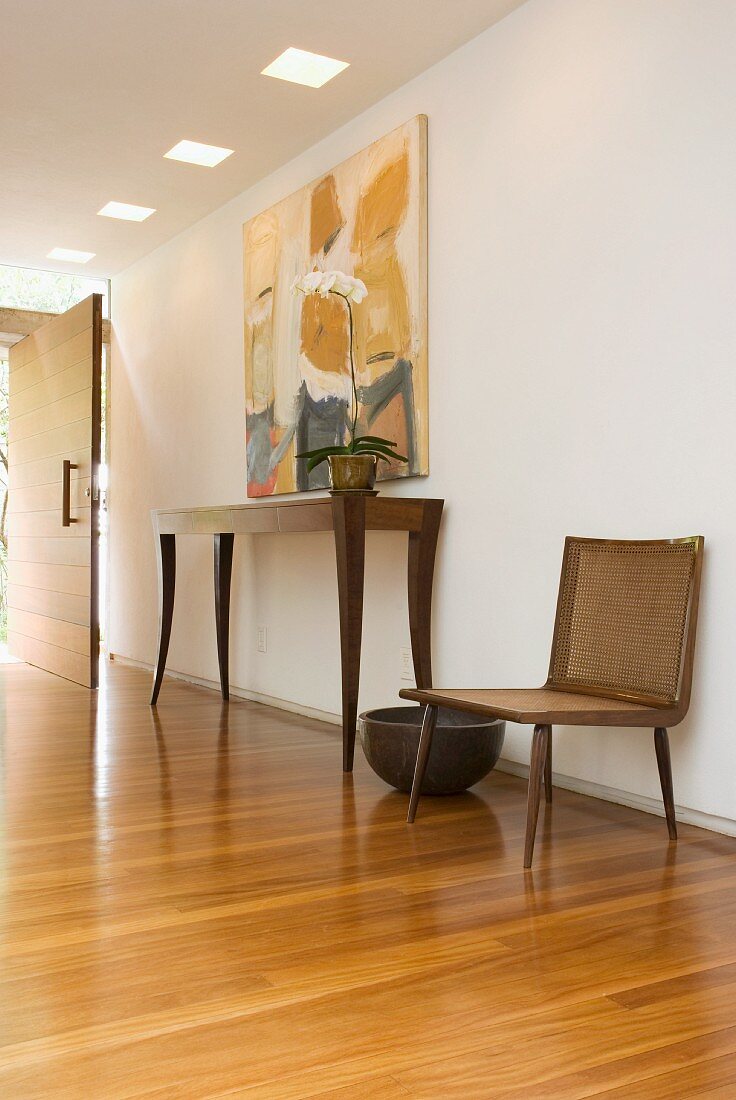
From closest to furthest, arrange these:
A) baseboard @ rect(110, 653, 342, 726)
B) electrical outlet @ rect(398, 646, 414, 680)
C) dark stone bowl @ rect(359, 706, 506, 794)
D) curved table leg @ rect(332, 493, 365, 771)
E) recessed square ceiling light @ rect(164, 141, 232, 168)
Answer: dark stone bowl @ rect(359, 706, 506, 794), curved table leg @ rect(332, 493, 365, 771), electrical outlet @ rect(398, 646, 414, 680), baseboard @ rect(110, 653, 342, 726), recessed square ceiling light @ rect(164, 141, 232, 168)

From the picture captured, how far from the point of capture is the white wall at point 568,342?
2598 mm

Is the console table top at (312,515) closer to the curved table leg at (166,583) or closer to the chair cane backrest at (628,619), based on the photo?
the curved table leg at (166,583)

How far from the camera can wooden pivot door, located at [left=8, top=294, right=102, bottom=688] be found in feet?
17.3

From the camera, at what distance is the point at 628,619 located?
2678 mm

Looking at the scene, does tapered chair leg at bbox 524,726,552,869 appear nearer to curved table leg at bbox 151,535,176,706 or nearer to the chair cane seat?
the chair cane seat

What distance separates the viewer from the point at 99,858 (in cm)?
234

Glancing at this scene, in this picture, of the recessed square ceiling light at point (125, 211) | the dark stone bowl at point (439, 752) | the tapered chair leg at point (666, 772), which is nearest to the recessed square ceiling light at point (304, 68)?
the recessed square ceiling light at point (125, 211)

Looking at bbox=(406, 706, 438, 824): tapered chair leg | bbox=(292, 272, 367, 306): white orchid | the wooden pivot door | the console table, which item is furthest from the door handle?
bbox=(406, 706, 438, 824): tapered chair leg

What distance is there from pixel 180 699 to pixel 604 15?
336cm

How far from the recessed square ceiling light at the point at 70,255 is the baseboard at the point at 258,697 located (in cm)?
244

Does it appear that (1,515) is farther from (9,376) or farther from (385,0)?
(385,0)

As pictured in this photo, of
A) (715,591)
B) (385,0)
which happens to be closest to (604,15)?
(385,0)

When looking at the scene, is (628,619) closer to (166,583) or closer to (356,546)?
(356,546)

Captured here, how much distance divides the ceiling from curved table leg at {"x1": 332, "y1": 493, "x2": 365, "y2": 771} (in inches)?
62.1
